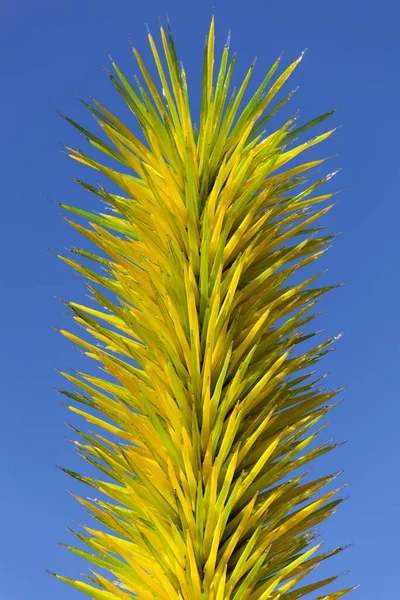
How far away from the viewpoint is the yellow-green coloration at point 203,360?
1.38 metres

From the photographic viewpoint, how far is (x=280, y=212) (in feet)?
5.72

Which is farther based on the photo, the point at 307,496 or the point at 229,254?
the point at 229,254

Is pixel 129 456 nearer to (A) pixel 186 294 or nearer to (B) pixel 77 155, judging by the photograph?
(A) pixel 186 294

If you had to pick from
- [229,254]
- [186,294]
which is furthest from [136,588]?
[229,254]

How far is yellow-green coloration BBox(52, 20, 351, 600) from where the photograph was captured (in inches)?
54.2

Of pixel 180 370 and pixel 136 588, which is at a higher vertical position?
pixel 180 370

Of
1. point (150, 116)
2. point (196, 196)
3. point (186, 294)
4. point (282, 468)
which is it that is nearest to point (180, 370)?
point (186, 294)

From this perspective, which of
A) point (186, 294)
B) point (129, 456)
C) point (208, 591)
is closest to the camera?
point (208, 591)

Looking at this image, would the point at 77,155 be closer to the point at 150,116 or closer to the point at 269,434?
the point at 150,116

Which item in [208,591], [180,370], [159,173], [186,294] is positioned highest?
[159,173]

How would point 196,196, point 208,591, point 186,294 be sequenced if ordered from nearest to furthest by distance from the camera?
point 208,591 < point 186,294 < point 196,196

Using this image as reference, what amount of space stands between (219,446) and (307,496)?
0.67 feet

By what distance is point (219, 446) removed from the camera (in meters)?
1.47

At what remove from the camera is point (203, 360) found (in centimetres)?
153
